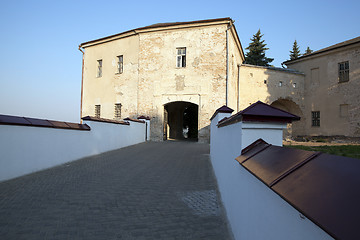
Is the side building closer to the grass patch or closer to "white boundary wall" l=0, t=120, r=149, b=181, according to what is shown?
the grass patch

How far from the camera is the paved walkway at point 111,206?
2775 mm

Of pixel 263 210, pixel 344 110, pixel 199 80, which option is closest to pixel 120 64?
pixel 199 80

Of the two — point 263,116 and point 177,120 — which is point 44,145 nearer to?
point 263,116

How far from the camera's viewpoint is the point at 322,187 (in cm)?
95

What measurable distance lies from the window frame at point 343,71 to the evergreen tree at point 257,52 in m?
12.1

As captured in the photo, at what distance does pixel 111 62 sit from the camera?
58.0 ft

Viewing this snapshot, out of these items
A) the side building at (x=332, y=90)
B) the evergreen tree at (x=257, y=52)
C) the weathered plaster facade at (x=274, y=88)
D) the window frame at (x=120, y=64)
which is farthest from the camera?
the evergreen tree at (x=257, y=52)

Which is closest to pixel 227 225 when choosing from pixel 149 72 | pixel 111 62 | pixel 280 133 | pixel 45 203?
pixel 280 133

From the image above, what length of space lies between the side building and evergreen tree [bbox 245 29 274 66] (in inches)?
356

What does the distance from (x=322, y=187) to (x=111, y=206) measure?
3.40 meters

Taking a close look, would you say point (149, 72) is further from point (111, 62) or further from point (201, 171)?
point (201, 171)

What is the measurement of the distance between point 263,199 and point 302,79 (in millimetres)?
22395

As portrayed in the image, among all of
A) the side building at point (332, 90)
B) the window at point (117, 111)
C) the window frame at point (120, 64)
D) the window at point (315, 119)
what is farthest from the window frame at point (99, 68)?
the window at point (315, 119)

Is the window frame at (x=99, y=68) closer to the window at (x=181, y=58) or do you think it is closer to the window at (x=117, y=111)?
the window at (x=117, y=111)
